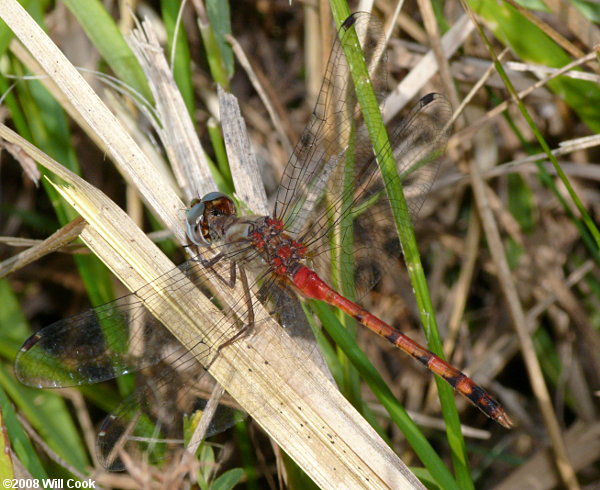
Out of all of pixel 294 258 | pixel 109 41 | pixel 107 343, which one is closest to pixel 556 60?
pixel 294 258

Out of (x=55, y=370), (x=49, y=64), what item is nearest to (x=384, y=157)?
(x=49, y=64)

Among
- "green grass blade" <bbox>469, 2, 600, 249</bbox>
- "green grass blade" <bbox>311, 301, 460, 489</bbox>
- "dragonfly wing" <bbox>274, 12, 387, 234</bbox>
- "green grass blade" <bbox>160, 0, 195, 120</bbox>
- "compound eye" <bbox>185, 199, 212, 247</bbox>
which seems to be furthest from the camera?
"green grass blade" <bbox>469, 2, 600, 249</bbox>

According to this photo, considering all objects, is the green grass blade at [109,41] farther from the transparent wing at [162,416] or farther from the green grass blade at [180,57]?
the transparent wing at [162,416]

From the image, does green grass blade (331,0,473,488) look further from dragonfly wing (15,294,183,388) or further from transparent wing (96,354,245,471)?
dragonfly wing (15,294,183,388)

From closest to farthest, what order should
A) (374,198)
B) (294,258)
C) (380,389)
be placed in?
(380,389)
(374,198)
(294,258)

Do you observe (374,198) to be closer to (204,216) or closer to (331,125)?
(331,125)

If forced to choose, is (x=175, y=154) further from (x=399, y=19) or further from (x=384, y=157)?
(x=399, y=19)

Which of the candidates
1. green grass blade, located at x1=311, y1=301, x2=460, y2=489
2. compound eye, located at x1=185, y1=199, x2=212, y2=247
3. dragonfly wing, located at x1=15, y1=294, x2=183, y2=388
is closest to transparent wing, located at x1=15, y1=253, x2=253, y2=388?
dragonfly wing, located at x1=15, y1=294, x2=183, y2=388
